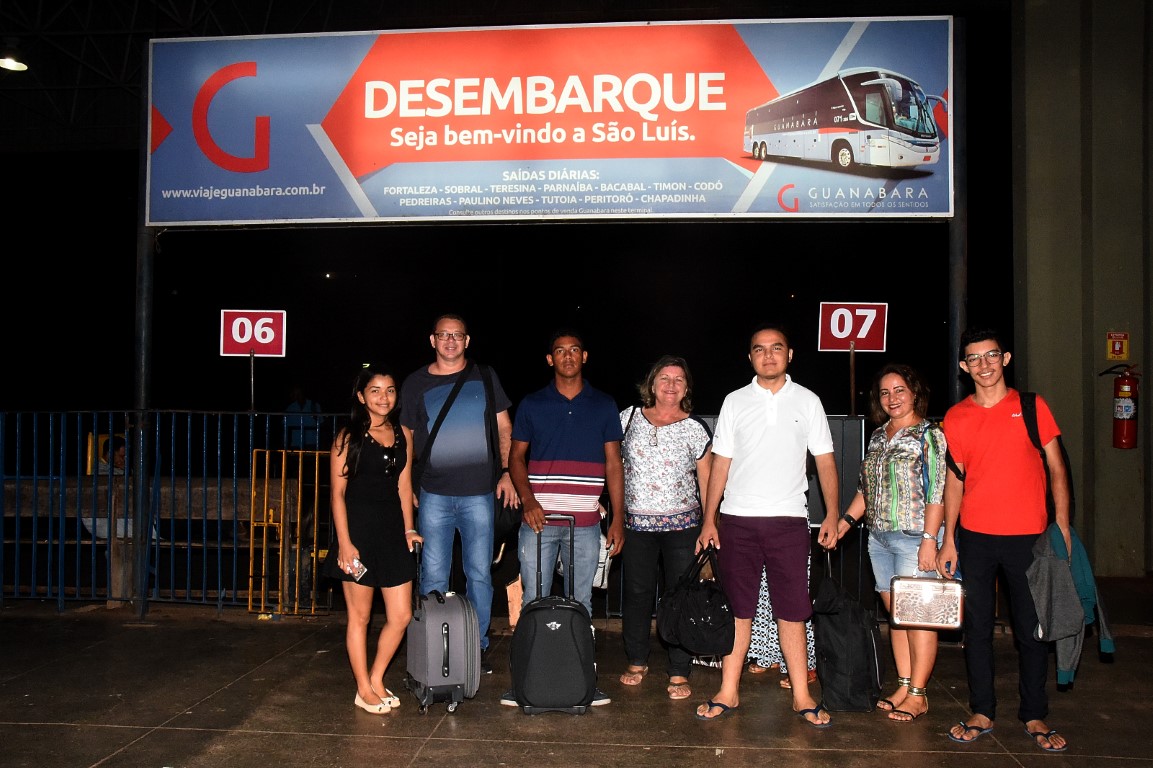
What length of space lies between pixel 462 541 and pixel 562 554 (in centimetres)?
61

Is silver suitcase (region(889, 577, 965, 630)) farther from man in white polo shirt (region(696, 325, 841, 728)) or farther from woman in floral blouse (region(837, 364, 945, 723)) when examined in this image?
man in white polo shirt (region(696, 325, 841, 728))

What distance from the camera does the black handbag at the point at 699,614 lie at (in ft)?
16.7

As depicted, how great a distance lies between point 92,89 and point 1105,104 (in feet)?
58.4

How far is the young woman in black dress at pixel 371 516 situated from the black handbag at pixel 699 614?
141cm

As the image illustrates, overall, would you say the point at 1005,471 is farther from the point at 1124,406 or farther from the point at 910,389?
the point at 1124,406

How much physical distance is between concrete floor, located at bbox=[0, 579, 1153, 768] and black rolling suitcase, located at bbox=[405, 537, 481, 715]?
146 mm

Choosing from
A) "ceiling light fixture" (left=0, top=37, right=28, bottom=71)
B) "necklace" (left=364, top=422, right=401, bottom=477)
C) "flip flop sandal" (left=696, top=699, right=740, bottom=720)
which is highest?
"ceiling light fixture" (left=0, top=37, right=28, bottom=71)

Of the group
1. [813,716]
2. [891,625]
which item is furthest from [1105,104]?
[813,716]

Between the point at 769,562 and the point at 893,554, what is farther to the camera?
the point at 893,554

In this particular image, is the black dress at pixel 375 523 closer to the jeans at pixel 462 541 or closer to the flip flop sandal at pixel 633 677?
the jeans at pixel 462 541

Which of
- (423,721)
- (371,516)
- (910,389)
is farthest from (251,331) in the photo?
(910,389)

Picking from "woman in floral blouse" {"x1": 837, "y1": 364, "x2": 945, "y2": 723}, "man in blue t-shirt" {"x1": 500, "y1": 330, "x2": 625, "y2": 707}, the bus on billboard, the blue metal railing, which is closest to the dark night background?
the blue metal railing

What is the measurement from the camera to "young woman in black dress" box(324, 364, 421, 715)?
16.3ft

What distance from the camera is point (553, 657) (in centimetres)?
508
